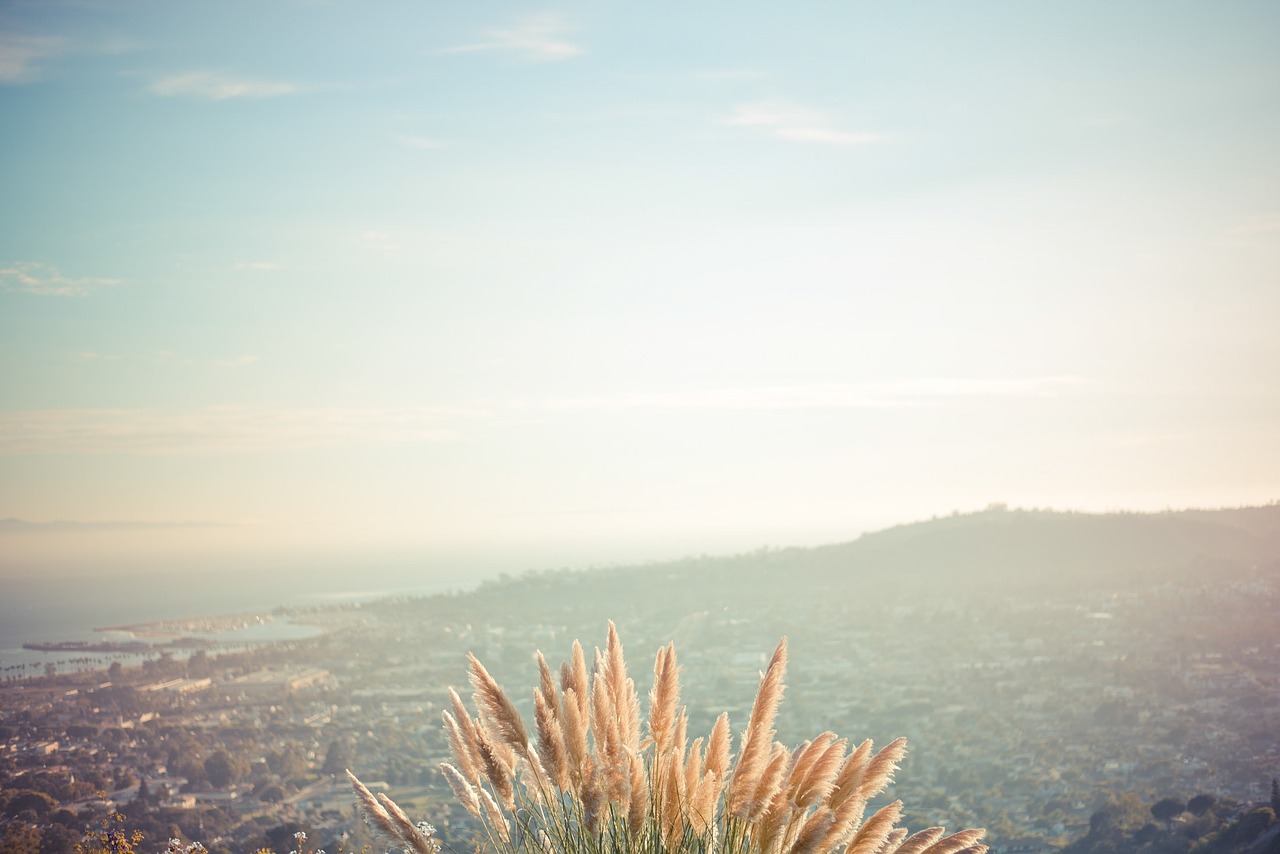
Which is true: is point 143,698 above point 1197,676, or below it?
above

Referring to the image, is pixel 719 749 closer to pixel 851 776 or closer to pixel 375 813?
pixel 851 776

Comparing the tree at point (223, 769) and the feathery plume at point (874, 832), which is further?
A: the tree at point (223, 769)

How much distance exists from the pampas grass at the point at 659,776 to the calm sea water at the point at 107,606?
40.9 ft

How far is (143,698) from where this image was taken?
11.9 meters

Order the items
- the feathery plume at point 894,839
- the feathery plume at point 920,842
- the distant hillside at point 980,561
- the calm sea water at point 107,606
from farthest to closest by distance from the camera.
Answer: the distant hillside at point 980,561 < the calm sea water at point 107,606 < the feathery plume at point 894,839 < the feathery plume at point 920,842

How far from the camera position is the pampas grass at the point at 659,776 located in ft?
6.10

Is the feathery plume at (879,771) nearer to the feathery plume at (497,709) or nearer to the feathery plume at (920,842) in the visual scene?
the feathery plume at (920,842)

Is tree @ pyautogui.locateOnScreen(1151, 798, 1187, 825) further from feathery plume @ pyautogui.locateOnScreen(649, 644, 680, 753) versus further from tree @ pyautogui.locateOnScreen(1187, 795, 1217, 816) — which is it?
feathery plume @ pyautogui.locateOnScreen(649, 644, 680, 753)

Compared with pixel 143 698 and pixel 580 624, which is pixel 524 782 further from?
pixel 580 624

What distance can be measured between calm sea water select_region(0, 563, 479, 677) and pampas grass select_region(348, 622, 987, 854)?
491 inches

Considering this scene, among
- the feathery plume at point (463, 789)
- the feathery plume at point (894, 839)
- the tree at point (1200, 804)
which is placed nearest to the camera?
the feathery plume at point (894, 839)

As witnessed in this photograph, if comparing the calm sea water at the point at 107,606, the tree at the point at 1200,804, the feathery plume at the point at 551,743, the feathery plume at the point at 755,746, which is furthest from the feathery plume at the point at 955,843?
the calm sea water at the point at 107,606

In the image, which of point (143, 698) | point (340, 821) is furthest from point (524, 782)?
point (143, 698)

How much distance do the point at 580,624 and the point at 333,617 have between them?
9.50 metres
